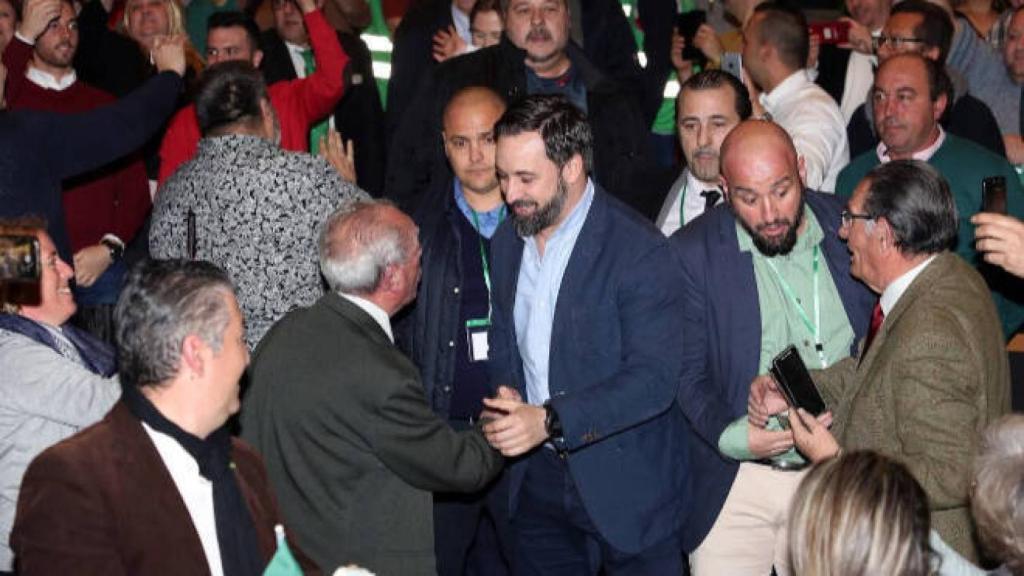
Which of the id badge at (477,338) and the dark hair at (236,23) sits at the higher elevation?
the dark hair at (236,23)

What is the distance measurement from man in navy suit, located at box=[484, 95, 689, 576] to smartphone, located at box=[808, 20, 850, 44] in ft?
12.3

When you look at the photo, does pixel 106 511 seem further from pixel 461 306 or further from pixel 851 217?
pixel 851 217

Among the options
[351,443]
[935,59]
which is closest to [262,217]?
[351,443]

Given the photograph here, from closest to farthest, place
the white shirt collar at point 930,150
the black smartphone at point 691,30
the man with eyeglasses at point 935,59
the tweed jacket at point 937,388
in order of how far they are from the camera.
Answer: the tweed jacket at point 937,388 → the white shirt collar at point 930,150 → the man with eyeglasses at point 935,59 → the black smartphone at point 691,30

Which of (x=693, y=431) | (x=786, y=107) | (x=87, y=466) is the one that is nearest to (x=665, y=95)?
(x=786, y=107)

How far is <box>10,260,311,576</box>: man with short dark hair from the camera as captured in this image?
3.06 meters

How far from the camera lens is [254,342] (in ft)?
16.8

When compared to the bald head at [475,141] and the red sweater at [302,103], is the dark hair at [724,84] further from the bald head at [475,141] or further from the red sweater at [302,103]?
the red sweater at [302,103]

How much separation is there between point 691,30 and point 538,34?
6.18ft

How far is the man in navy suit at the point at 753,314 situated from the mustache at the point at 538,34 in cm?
171

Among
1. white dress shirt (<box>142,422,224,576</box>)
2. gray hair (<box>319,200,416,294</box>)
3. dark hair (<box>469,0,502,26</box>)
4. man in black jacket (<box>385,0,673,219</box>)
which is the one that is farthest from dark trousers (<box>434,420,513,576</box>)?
dark hair (<box>469,0,502,26</box>)

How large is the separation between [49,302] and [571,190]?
67.2 inches

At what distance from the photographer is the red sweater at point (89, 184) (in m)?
6.59

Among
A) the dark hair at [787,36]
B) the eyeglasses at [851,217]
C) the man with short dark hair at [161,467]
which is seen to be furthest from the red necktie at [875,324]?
the dark hair at [787,36]
